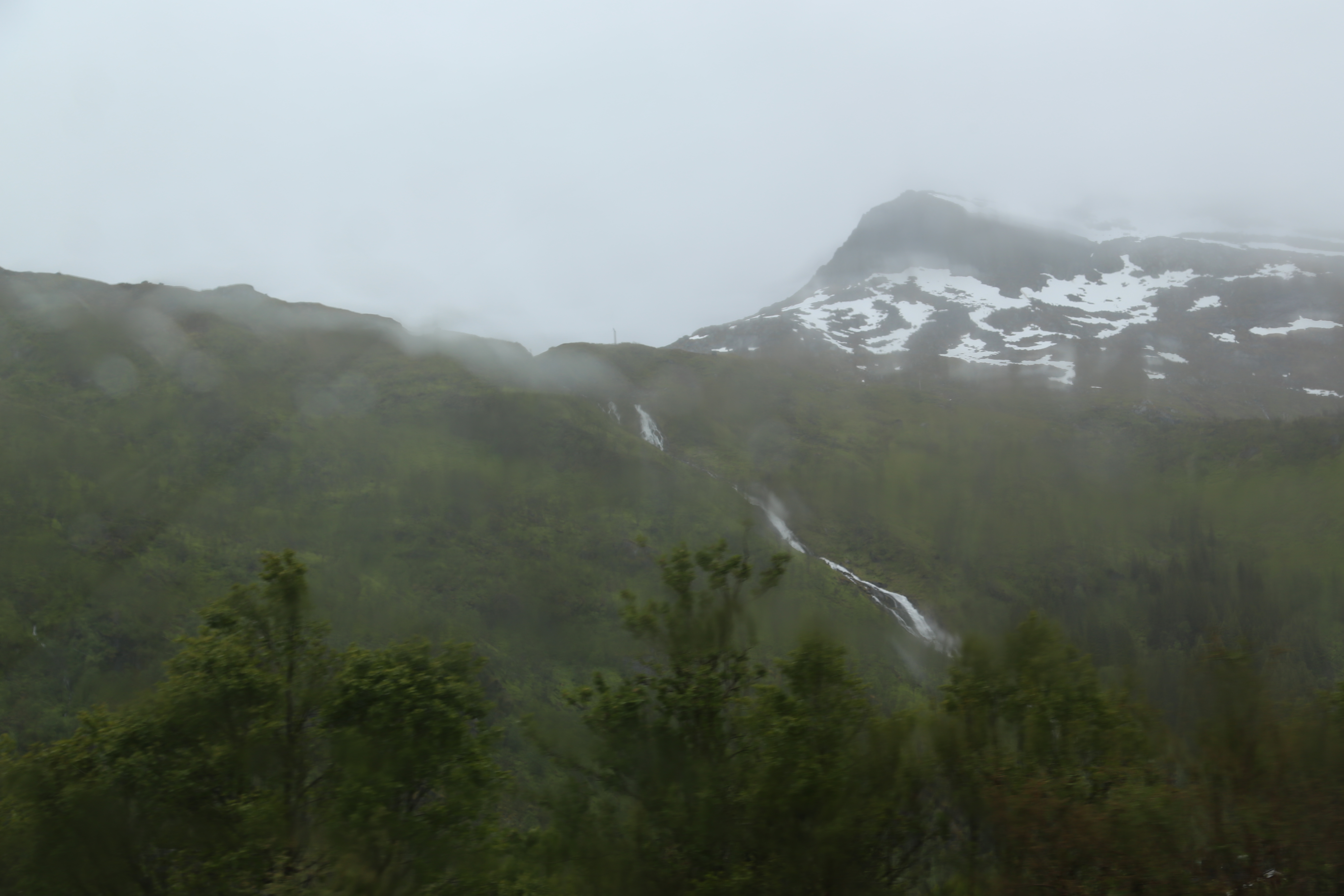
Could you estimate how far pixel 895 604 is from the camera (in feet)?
363

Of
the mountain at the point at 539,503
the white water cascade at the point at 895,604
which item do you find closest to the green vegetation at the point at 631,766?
the mountain at the point at 539,503

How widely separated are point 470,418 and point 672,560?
9546cm

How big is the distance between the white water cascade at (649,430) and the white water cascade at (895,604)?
2431 cm

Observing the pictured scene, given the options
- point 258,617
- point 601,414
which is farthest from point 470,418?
point 258,617

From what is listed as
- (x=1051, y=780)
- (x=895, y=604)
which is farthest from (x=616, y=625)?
(x=1051, y=780)

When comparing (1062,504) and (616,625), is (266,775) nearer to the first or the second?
(616,625)

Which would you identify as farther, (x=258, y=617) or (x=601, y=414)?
(x=601, y=414)

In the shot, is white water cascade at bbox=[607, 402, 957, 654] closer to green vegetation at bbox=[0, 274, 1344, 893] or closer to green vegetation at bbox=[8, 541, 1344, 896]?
green vegetation at bbox=[0, 274, 1344, 893]

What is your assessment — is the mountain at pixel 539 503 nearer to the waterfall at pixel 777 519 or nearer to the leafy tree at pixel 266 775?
the waterfall at pixel 777 519

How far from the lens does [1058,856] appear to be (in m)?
16.4

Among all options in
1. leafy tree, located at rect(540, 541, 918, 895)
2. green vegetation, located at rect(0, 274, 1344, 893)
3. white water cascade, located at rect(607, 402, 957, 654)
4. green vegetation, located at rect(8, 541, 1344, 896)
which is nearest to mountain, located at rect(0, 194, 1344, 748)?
green vegetation, located at rect(0, 274, 1344, 893)

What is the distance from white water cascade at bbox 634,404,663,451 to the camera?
14375cm

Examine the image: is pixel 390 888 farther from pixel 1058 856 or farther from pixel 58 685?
pixel 58 685

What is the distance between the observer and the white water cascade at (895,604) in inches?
4063
